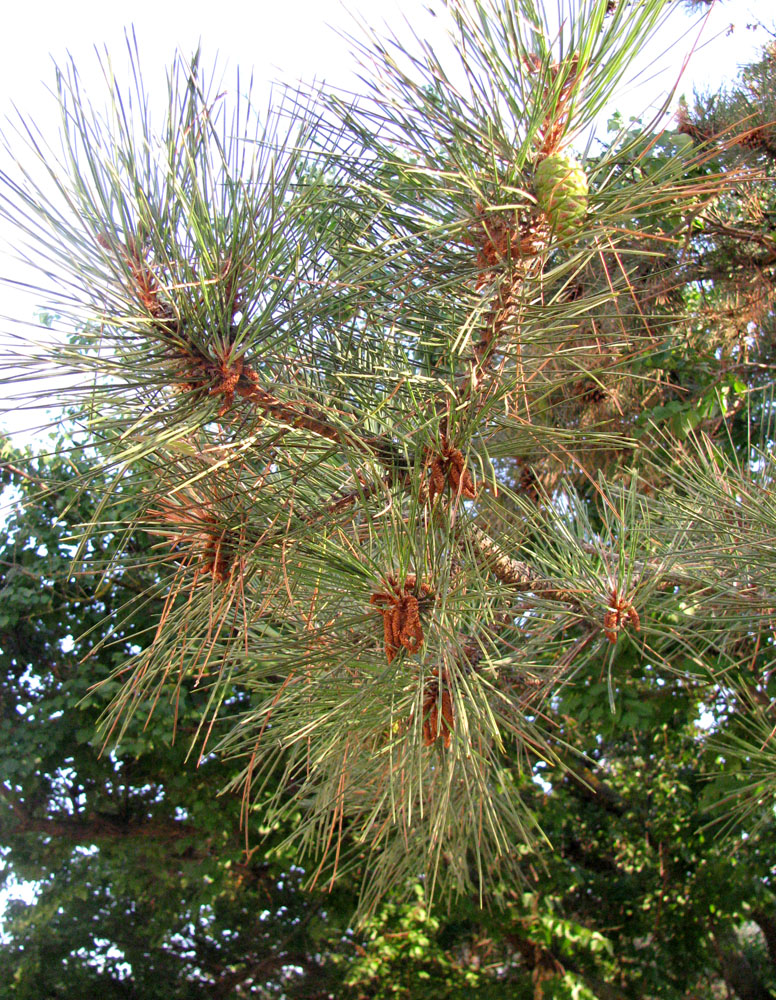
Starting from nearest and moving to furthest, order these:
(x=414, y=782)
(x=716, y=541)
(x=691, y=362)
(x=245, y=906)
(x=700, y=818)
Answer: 1. (x=414, y=782)
2. (x=716, y=541)
3. (x=691, y=362)
4. (x=700, y=818)
5. (x=245, y=906)

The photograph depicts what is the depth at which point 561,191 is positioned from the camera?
62 cm

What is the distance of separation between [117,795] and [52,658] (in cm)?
59

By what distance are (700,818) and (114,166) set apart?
3497 millimetres

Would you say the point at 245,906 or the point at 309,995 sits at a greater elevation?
the point at 245,906

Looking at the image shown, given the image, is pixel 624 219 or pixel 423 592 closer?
pixel 624 219

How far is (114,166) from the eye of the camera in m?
0.59

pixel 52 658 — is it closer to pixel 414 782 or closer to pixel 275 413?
pixel 414 782

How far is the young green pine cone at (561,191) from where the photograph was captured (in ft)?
2.01

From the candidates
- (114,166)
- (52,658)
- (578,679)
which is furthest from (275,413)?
(52,658)

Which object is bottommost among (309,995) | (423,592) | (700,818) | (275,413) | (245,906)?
(309,995)

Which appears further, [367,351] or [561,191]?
[367,351]

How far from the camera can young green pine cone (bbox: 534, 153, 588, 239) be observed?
612 mm

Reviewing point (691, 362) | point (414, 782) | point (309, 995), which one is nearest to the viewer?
point (414, 782)

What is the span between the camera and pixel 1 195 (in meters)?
0.57
